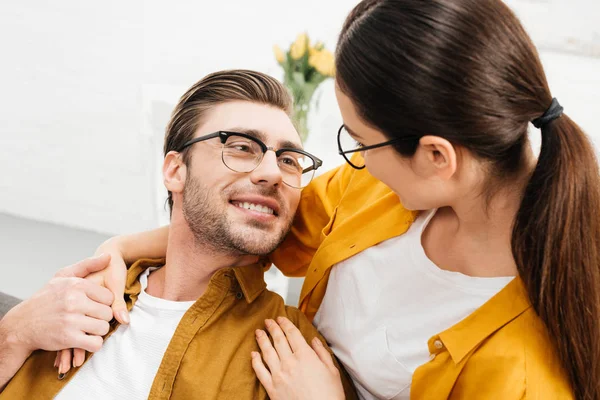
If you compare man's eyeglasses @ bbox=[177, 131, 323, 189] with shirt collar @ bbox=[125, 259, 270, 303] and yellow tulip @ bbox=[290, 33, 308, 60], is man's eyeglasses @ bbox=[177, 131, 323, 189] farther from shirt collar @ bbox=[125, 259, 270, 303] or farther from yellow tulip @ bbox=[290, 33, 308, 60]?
yellow tulip @ bbox=[290, 33, 308, 60]

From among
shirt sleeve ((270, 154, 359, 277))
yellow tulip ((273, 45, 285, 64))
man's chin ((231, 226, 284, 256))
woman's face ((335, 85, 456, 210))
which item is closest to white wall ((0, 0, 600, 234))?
yellow tulip ((273, 45, 285, 64))

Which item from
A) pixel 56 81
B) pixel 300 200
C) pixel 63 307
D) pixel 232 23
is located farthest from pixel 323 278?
pixel 56 81

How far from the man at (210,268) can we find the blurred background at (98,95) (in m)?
1.29

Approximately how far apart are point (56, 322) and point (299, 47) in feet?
4.85

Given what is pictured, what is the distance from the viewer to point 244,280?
54.9 inches

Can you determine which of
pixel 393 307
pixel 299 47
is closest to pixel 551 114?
pixel 393 307

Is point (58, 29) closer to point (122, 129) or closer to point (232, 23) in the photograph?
point (122, 129)

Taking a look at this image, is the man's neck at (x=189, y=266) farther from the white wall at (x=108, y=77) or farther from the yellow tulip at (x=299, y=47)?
the white wall at (x=108, y=77)

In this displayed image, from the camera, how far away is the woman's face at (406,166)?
97 centimetres

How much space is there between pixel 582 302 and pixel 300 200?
2.52 ft

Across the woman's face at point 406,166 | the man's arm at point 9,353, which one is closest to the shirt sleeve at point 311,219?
the woman's face at point 406,166

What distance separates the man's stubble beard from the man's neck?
23mm

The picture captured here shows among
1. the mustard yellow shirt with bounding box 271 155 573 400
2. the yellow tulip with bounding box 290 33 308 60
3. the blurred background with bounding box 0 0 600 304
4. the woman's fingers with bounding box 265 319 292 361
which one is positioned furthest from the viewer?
the blurred background with bounding box 0 0 600 304

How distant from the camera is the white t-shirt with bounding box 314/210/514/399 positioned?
1.14 m
